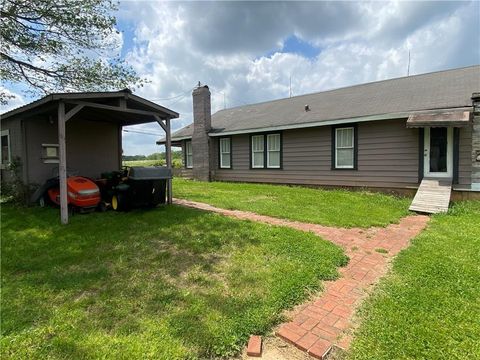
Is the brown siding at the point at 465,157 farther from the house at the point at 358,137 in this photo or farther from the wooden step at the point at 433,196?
the wooden step at the point at 433,196

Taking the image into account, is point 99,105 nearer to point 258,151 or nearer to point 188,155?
point 258,151

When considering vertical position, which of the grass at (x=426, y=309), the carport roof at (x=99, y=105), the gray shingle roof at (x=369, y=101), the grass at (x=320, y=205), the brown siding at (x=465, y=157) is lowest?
the grass at (x=426, y=309)

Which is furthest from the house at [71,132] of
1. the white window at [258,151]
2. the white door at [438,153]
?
the white door at [438,153]

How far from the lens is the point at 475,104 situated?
7965mm

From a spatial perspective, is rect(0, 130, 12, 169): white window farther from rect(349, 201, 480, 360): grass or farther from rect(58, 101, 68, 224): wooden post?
rect(349, 201, 480, 360): grass

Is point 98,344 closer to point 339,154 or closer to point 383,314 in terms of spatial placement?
point 383,314

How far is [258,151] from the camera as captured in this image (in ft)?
43.4

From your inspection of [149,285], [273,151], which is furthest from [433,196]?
[149,285]

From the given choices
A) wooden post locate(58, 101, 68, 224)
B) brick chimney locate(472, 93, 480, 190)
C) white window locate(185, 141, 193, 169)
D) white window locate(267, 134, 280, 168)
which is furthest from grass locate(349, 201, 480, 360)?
white window locate(185, 141, 193, 169)

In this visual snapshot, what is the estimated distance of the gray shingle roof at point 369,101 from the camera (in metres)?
9.08

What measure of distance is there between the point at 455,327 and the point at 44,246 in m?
5.29

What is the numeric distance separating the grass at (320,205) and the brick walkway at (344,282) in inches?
15.5

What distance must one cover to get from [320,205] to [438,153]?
4.03m

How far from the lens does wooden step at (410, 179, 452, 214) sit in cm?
735
